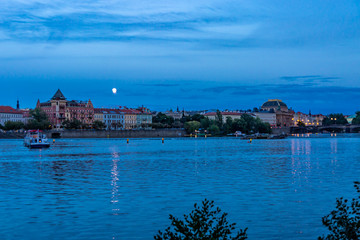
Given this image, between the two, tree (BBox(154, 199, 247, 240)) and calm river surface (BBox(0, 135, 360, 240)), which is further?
calm river surface (BBox(0, 135, 360, 240))

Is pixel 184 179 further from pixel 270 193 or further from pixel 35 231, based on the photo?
pixel 35 231

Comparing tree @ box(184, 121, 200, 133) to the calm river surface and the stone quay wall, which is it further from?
the calm river surface

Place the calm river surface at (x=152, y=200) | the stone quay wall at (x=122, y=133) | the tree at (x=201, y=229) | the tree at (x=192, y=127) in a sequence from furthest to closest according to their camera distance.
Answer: the tree at (x=192, y=127) → the stone quay wall at (x=122, y=133) → the calm river surface at (x=152, y=200) → the tree at (x=201, y=229)

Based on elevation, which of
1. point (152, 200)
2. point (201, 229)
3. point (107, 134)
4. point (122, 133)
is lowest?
point (152, 200)

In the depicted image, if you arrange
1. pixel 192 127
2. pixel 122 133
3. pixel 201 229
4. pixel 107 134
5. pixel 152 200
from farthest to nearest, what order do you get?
pixel 192 127 → pixel 122 133 → pixel 107 134 → pixel 152 200 → pixel 201 229

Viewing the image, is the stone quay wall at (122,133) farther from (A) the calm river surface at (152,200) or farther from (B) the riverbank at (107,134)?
(A) the calm river surface at (152,200)

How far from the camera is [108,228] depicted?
55.9 ft

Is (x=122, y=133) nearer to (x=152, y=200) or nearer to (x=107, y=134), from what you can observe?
(x=107, y=134)

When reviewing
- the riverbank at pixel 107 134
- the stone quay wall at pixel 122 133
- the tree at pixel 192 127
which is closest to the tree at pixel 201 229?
the riverbank at pixel 107 134

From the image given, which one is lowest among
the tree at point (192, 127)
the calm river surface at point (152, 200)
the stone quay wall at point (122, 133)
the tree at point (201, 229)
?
the calm river surface at point (152, 200)

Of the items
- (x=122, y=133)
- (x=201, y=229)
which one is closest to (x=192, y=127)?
(x=122, y=133)

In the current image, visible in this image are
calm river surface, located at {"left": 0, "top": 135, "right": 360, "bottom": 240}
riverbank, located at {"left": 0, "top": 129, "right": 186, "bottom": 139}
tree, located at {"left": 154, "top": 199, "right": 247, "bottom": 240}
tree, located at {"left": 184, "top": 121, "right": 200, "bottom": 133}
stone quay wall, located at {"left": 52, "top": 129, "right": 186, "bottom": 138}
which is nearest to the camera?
tree, located at {"left": 154, "top": 199, "right": 247, "bottom": 240}

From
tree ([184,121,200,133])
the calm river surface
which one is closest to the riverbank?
tree ([184,121,200,133])

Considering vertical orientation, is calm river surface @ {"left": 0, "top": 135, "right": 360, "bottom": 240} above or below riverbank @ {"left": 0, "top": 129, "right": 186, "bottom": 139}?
below
